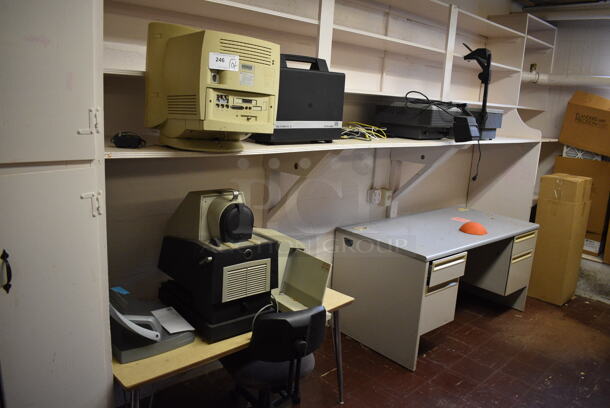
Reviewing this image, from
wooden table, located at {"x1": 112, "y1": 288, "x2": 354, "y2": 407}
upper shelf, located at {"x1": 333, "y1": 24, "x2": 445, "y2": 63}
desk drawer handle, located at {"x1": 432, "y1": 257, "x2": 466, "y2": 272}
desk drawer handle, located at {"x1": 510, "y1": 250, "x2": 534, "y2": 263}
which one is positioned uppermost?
upper shelf, located at {"x1": 333, "y1": 24, "x2": 445, "y2": 63}

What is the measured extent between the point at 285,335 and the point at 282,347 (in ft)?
0.16

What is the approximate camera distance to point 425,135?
260cm

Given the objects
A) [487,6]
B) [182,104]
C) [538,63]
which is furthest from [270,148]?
[538,63]

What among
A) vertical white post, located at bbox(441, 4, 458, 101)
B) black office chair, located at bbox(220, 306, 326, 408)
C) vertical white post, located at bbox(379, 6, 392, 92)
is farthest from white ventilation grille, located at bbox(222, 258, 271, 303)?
vertical white post, located at bbox(441, 4, 458, 101)

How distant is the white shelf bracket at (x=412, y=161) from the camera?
112 inches

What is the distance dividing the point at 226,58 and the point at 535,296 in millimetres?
3325

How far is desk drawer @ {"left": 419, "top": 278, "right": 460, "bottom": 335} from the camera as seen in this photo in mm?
2486

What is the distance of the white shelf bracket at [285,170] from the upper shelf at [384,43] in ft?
1.96

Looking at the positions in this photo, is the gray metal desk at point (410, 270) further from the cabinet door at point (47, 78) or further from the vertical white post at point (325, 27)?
the cabinet door at point (47, 78)

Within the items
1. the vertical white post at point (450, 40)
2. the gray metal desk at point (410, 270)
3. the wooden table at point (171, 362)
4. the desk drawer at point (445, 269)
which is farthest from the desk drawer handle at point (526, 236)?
the wooden table at point (171, 362)

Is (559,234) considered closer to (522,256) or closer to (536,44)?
(522,256)

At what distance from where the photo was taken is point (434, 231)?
9.69 feet

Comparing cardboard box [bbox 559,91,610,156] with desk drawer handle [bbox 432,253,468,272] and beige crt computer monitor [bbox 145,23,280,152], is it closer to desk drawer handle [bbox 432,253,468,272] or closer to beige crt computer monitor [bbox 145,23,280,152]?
desk drawer handle [bbox 432,253,468,272]

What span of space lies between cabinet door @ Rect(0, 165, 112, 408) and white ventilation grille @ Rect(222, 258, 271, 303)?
16.1 inches
